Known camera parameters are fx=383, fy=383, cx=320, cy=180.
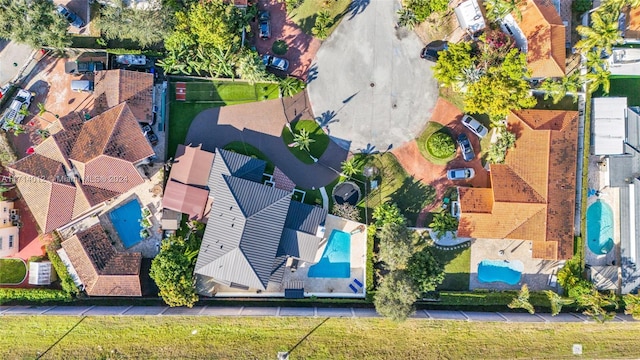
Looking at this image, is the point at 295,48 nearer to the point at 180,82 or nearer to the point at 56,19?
the point at 180,82

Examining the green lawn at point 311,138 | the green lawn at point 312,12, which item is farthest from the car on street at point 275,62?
the green lawn at point 311,138

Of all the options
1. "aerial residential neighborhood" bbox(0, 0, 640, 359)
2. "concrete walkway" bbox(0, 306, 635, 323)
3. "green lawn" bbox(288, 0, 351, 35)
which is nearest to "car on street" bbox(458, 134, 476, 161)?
"aerial residential neighborhood" bbox(0, 0, 640, 359)

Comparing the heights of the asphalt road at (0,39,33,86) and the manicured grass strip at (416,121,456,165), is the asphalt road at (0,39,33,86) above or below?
above

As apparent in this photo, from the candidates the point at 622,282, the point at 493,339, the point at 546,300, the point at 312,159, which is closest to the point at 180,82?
the point at 312,159

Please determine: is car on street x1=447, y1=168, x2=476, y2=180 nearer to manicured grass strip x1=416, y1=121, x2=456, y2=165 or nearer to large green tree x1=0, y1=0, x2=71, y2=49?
manicured grass strip x1=416, y1=121, x2=456, y2=165

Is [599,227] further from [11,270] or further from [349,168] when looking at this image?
[11,270]

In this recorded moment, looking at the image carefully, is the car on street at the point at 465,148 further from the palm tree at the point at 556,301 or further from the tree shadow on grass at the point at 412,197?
the palm tree at the point at 556,301

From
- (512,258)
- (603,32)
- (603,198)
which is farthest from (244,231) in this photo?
(603,198)
